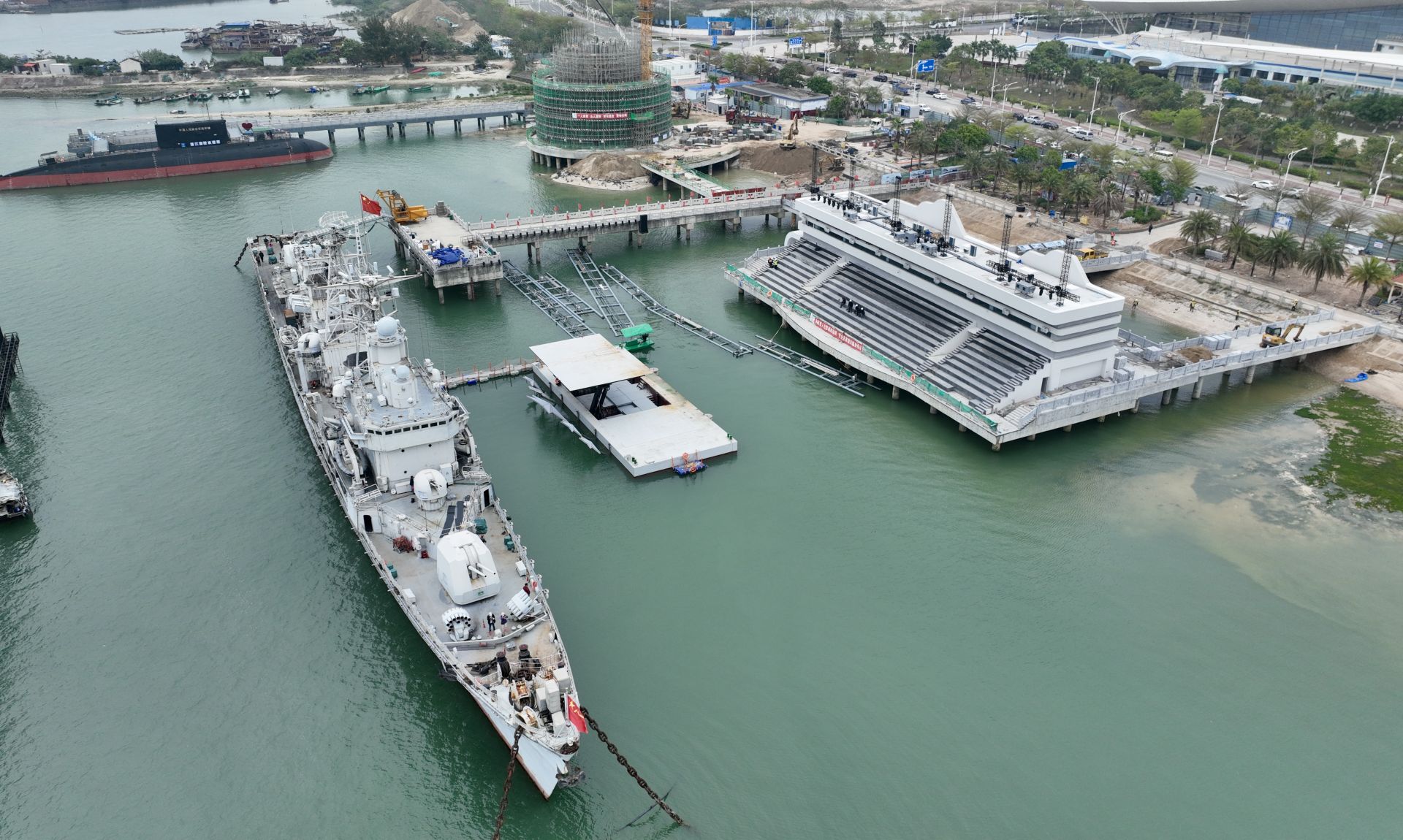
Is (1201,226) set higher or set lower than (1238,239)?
higher

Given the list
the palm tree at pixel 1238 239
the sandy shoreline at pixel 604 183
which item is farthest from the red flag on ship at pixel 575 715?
the sandy shoreline at pixel 604 183

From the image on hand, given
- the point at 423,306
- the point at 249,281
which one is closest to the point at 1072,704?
the point at 423,306

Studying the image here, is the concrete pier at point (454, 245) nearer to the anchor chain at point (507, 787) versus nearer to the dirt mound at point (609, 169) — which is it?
the dirt mound at point (609, 169)

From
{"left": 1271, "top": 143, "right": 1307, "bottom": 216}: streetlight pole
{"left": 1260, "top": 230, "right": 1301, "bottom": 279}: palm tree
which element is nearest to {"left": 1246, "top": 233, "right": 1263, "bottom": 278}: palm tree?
{"left": 1260, "top": 230, "right": 1301, "bottom": 279}: palm tree

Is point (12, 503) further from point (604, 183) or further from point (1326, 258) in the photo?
point (1326, 258)

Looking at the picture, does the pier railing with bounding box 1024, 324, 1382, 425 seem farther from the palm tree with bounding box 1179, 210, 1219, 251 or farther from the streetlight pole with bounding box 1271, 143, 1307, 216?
the streetlight pole with bounding box 1271, 143, 1307, 216

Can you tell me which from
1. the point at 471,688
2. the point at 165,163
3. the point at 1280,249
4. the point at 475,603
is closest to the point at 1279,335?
the point at 1280,249
